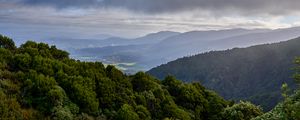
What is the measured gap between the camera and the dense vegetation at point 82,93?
60.4ft

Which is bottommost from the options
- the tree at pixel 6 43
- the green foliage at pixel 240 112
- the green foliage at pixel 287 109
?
the green foliage at pixel 240 112

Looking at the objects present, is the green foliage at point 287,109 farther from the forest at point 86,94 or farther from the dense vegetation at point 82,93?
the dense vegetation at point 82,93

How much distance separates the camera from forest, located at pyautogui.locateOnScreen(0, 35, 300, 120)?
715 inches

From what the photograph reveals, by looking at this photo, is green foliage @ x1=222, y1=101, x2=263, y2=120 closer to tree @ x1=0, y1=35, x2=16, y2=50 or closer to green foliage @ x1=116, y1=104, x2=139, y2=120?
green foliage @ x1=116, y1=104, x2=139, y2=120

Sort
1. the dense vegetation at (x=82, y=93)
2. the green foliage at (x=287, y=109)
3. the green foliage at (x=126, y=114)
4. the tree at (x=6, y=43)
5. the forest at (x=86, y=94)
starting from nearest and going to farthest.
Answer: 1. the green foliage at (x=287, y=109)
2. the forest at (x=86, y=94)
3. the dense vegetation at (x=82, y=93)
4. the green foliage at (x=126, y=114)
5. the tree at (x=6, y=43)

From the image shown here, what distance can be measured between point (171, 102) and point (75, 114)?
8044 mm

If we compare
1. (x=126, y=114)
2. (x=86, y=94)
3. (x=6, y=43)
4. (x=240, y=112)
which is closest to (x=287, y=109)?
(x=126, y=114)

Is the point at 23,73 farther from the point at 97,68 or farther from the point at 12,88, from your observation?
the point at 97,68

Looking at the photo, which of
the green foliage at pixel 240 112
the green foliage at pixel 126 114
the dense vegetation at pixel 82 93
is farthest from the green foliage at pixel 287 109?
the green foliage at pixel 240 112

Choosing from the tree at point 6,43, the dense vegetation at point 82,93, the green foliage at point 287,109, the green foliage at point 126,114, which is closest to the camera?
the green foliage at point 287,109

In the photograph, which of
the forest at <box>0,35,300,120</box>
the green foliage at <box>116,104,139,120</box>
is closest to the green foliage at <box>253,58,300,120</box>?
the forest at <box>0,35,300,120</box>

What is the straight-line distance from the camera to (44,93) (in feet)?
62.6

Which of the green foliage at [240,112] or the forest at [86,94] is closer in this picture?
the forest at [86,94]

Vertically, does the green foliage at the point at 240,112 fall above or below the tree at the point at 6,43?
below
